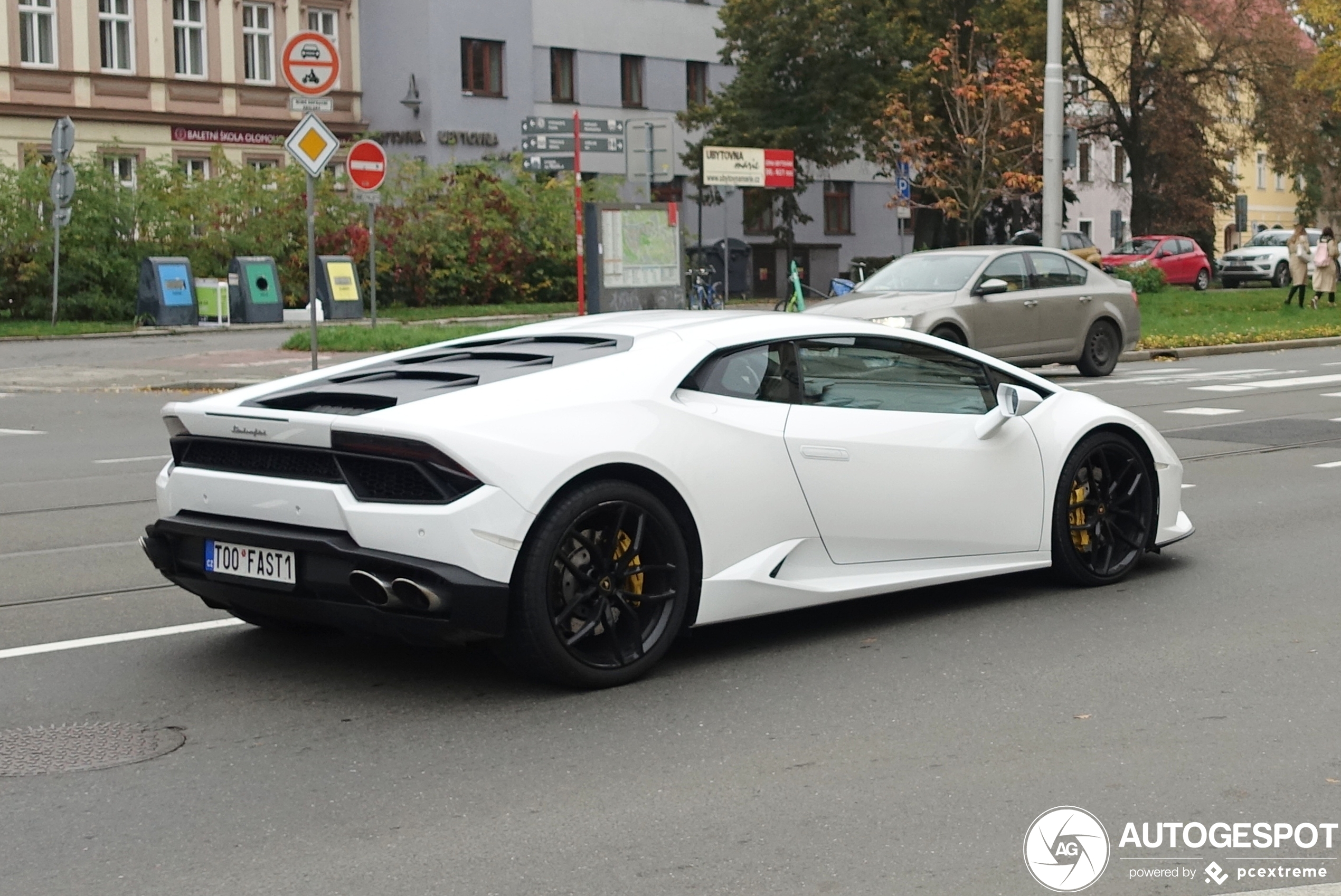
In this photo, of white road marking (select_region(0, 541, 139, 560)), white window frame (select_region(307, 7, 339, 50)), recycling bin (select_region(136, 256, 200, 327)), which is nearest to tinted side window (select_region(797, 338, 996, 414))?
white road marking (select_region(0, 541, 139, 560))

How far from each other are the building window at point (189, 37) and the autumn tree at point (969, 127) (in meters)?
17.5

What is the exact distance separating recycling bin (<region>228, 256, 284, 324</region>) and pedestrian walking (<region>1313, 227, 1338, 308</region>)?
64.9ft

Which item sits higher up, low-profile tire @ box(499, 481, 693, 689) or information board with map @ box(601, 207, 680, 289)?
information board with map @ box(601, 207, 680, 289)

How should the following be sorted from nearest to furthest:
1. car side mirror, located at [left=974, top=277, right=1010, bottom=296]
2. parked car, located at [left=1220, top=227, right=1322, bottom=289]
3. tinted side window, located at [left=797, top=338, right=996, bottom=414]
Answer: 1. tinted side window, located at [left=797, top=338, right=996, bottom=414]
2. car side mirror, located at [left=974, top=277, right=1010, bottom=296]
3. parked car, located at [left=1220, top=227, right=1322, bottom=289]

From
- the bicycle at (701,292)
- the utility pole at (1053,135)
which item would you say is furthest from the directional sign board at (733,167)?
the utility pole at (1053,135)

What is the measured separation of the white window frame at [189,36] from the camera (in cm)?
4556

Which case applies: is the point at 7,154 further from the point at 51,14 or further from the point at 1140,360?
the point at 1140,360

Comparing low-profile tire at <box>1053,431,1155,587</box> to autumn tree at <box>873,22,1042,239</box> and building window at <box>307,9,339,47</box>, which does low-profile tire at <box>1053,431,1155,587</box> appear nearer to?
autumn tree at <box>873,22,1042,239</box>

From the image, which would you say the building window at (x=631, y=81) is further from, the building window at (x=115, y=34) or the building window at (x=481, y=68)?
the building window at (x=115, y=34)

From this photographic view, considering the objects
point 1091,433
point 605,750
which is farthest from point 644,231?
point 605,750

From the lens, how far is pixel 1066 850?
4250mm

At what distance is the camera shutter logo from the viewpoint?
4.07 m

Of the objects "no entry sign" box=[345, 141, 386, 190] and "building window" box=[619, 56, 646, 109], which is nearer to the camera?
"no entry sign" box=[345, 141, 386, 190]

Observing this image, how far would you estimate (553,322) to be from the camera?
23.2 ft
